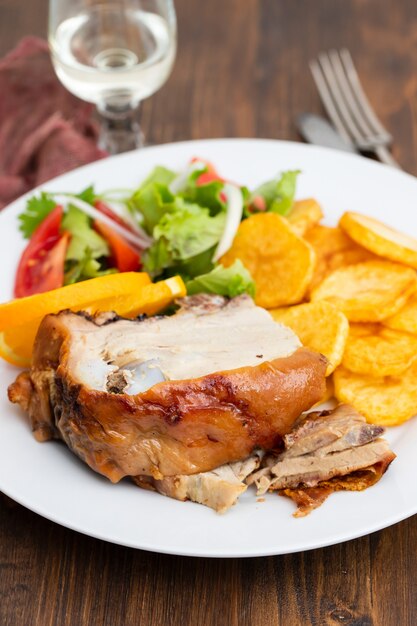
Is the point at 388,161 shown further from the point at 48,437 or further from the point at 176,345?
the point at 48,437

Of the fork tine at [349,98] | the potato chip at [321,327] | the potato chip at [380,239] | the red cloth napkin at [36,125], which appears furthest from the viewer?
the fork tine at [349,98]

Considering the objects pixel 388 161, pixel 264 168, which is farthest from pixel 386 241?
pixel 388 161

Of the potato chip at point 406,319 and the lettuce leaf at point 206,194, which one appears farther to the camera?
the lettuce leaf at point 206,194

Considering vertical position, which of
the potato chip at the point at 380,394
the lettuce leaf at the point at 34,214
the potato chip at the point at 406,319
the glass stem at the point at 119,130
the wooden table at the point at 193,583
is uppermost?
the potato chip at the point at 406,319

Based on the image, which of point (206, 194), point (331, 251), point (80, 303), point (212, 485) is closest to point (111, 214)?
point (206, 194)

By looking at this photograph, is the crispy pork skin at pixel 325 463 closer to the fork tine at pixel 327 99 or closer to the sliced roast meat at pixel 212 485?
the sliced roast meat at pixel 212 485

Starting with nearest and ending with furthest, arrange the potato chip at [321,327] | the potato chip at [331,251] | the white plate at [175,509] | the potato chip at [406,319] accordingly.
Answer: the white plate at [175,509]
the potato chip at [321,327]
the potato chip at [406,319]
the potato chip at [331,251]

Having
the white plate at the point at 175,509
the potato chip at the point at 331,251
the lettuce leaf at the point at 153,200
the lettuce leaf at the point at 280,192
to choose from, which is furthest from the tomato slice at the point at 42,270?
the potato chip at the point at 331,251

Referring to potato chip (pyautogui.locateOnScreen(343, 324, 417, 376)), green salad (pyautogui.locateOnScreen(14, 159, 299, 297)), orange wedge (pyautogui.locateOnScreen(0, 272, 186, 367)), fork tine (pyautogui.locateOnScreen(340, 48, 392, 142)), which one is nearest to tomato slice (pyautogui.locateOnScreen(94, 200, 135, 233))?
green salad (pyautogui.locateOnScreen(14, 159, 299, 297))
